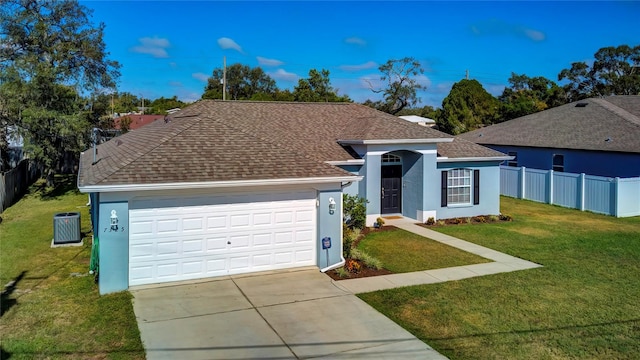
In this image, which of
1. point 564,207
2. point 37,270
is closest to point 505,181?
point 564,207

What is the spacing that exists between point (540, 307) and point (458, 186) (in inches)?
435

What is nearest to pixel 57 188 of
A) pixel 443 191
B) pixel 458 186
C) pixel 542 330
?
pixel 443 191

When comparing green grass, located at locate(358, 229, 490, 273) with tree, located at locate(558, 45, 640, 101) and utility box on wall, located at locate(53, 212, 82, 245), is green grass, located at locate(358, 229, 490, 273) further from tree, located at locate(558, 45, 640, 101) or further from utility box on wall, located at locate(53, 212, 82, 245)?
tree, located at locate(558, 45, 640, 101)

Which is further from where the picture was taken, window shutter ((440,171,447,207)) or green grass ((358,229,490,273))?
window shutter ((440,171,447,207))

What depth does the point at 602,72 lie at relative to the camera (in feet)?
178

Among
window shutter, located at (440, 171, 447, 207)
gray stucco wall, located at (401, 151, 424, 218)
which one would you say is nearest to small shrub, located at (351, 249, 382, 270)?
gray stucco wall, located at (401, 151, 424, 218)

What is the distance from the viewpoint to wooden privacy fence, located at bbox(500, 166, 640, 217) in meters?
21.3

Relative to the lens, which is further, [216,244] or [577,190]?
[577,190]

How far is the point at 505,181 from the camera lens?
27797mm

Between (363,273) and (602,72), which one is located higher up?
(602,72)

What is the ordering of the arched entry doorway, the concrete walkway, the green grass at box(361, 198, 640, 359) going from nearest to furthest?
1. the green grass at box(361, 198, 640, 359)
2. the concrete walkway
3. the arched entry doorway

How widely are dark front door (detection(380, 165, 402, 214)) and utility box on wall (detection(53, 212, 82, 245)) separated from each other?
11.1 m

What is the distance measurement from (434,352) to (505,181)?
2155 centimetres

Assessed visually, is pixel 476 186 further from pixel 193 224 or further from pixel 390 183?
pixel 193 224
